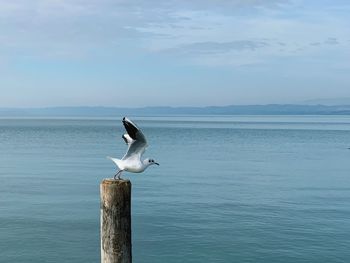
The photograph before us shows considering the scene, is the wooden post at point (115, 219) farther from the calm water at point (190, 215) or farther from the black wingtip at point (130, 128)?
the calm water at point (190, 215)

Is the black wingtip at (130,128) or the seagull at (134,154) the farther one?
the seagull at (134,154)

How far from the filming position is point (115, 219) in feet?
31.5

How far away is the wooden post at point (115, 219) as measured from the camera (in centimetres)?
959

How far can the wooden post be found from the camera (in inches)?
377

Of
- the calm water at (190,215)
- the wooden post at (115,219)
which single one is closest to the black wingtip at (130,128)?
the wooden post at (115,219)

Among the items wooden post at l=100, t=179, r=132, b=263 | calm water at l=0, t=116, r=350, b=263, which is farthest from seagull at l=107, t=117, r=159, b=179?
calm water at l=0, t=116, r=350, b=263

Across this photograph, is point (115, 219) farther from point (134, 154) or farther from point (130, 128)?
point (130, 128)

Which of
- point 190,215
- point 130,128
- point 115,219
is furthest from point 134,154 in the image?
point 190,215

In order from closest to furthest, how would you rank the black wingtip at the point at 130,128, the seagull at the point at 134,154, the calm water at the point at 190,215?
the black wingtip at the point at 130,128, the seagull at the point at 134,154, the calm water at the point at 190,215

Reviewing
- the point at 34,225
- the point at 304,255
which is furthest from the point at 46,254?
the point at 304,255

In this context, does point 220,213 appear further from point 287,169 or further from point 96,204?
point 287,169

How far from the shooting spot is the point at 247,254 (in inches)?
968

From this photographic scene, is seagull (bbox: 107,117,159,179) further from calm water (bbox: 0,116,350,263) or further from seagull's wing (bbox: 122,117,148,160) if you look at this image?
calm water (bbox: 0,116,350,263)

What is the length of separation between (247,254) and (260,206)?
417 inches
